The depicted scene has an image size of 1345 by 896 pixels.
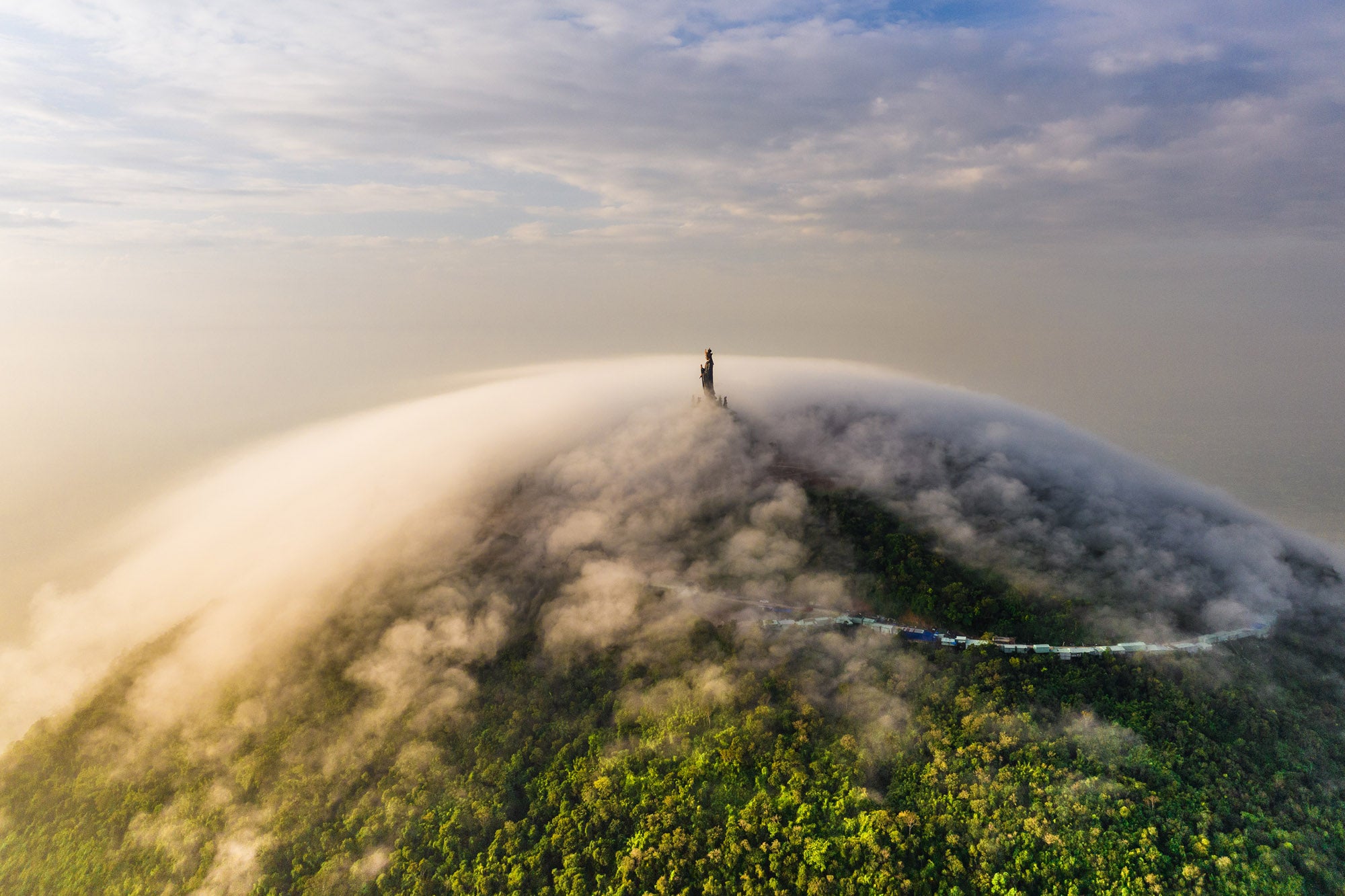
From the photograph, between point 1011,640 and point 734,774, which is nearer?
point 734,774

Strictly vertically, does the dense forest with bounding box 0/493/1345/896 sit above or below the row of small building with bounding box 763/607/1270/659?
below

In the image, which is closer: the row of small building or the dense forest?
the dense forest

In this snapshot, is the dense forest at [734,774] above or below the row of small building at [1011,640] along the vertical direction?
below

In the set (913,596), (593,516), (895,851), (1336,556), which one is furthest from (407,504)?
(1336,556)

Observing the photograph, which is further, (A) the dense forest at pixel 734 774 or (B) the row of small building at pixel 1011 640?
(B) the row of small building at pixel 1011 640

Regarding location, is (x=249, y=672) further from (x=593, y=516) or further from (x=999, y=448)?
(x=999, y=448)
